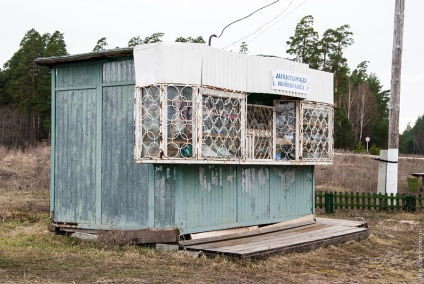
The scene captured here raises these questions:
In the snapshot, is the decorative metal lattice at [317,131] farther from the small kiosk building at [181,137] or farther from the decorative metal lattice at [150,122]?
the decorative metal lattice at [150,122]

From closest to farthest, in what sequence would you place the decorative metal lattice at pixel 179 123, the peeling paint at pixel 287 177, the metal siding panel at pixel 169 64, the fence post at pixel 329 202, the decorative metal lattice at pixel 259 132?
1. the decorative metal lattice at pixel 179 123
2. the metal siding panel at pixel 169 64
3. the decorative metal lattice at pixel 259 132
4. the peeling paint at pixel 287 177
5. the fence post at pixel 329 202

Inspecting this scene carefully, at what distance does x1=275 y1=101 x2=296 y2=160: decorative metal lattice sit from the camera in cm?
1225

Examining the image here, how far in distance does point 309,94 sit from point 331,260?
383 centimetres

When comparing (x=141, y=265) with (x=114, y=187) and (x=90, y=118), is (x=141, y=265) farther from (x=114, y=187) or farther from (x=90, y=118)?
(x=90, y=118)

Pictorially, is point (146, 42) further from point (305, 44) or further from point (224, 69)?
point (224, 69)

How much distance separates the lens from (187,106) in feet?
31.1

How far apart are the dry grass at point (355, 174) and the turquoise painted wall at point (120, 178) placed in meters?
12.5

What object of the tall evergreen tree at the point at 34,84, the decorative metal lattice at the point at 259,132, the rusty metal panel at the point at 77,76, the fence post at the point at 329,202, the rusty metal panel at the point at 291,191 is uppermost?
the tall evergreen tree at the point at 34,84

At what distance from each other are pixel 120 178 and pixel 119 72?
1.99m

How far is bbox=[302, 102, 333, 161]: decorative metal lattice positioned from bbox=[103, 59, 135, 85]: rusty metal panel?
390 cm

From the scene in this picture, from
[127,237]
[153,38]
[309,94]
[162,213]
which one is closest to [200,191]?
[162,213]

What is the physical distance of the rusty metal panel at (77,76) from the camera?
11.0 meters

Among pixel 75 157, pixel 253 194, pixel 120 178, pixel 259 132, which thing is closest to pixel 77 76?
pixel 75 157

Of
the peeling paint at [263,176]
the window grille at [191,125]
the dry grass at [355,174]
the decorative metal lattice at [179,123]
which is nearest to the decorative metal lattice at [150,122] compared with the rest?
the window grille at [191,125]
